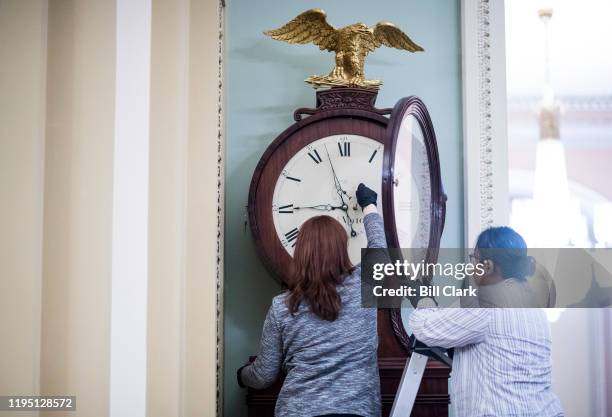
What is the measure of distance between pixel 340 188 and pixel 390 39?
54cm

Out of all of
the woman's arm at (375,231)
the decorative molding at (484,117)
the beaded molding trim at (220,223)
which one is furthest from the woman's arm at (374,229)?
the decorative molding at (484,117)

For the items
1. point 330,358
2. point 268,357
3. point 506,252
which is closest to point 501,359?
point 506,252

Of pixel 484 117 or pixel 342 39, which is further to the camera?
pixel 484 117

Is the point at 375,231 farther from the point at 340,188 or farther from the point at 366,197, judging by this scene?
the point at 340,188

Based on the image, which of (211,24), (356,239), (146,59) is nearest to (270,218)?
(356,239)

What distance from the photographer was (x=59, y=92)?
4.03ft

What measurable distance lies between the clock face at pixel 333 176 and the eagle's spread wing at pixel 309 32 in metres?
0.32

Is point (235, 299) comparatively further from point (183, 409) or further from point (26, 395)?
point (26, 395)

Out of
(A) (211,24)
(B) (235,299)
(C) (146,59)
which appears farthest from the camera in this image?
(B) (235,299)

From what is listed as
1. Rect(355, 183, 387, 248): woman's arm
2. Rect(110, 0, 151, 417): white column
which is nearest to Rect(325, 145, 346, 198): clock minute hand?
Rect(355, 183, 387, 248): woman's arm

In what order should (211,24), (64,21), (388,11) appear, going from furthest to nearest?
(388,11) < (211,24) < (64,21)

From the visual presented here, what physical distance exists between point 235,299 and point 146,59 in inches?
43.7

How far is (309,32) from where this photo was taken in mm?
2256

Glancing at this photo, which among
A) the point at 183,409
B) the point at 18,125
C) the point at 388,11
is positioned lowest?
the point at 183,409
